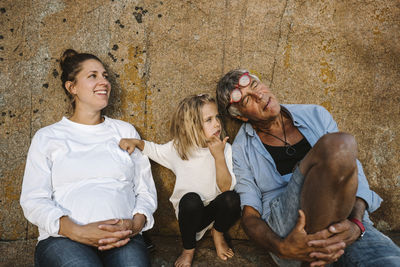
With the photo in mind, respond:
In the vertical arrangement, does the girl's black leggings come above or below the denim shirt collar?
below

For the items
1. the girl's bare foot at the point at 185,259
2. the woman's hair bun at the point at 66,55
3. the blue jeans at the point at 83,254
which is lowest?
the girl's bare foot at the point at 185,259

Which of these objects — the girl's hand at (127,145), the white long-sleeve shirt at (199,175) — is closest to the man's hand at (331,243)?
the white long-sleeve shirt at (199,175)

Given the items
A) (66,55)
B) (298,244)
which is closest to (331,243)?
(298,244)

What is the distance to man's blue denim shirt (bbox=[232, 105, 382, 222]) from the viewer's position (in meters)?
1.99

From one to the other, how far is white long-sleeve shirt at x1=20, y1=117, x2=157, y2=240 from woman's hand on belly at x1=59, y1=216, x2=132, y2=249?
0.14 feet

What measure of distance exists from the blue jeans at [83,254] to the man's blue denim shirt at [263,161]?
774 mm

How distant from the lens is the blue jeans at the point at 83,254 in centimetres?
156

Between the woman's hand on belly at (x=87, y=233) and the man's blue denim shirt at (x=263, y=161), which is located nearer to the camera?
the woman's hand on belly at (x=87, y=233)

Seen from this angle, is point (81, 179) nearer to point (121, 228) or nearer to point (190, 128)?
point (121, 228)

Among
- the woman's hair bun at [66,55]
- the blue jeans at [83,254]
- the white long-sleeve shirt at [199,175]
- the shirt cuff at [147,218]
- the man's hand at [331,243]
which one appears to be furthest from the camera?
the woman's hair bun at [66,55]

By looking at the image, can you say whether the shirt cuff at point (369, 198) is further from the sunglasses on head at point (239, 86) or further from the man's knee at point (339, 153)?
the sunglasses on head at point (239, 86)

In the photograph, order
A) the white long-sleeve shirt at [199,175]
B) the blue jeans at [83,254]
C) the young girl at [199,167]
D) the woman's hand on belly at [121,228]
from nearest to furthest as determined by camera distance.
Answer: the blue jeans at [83,254] → the woman's hand on belly at [121,228] → the young girl at [199,167] → the white long-sleeve shirt at [199,175]

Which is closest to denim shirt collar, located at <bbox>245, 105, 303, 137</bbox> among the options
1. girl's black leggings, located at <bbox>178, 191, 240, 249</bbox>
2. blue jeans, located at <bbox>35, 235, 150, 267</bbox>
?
girl's black leggings, located at <bbox>178, 191, 240, 249</bbox>

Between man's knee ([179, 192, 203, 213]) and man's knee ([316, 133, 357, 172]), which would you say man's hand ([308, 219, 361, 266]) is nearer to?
man's knee ([316, 133, 357, 172])
